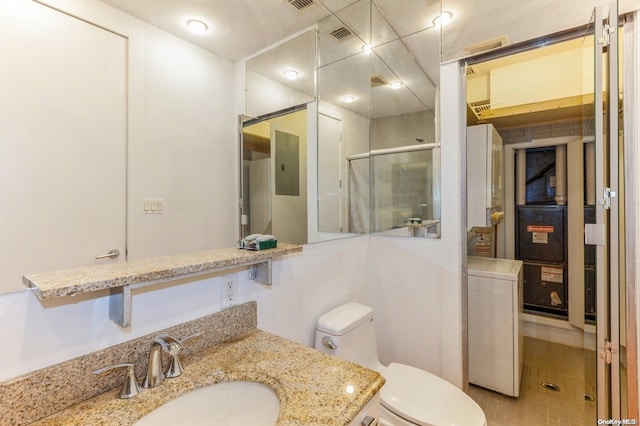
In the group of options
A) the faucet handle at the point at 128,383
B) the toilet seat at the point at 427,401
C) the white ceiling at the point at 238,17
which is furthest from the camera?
the toilet seat at the point at 427,401

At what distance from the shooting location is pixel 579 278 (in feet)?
8.64

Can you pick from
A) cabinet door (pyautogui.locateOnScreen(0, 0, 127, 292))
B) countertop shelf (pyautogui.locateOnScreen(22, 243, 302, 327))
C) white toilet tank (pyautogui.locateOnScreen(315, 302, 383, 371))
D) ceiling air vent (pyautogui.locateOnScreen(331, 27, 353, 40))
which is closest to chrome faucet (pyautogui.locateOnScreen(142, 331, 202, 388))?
countertop shelf (pyautogui.locateOnScreen(22, 243, 302, 327))

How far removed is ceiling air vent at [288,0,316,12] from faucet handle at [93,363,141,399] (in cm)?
173

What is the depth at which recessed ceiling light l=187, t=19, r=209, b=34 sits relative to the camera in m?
1.09

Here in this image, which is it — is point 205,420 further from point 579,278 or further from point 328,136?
point 579,278

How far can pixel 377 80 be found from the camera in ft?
7.78

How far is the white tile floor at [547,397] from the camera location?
1833mm

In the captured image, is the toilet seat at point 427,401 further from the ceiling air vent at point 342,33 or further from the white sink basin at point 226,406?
the ceiling air vent at point 342,33

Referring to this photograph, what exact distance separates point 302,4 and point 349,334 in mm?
1804

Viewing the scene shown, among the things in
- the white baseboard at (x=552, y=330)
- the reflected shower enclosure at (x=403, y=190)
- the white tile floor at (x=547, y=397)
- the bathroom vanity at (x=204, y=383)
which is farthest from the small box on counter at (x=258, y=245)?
the white baseboard at (x=552, y=330)

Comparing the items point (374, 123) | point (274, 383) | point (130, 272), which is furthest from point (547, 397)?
point (130, 272)

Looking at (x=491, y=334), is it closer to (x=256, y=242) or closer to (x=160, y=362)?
(x=256, y=242)

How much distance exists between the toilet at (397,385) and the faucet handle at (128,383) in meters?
0.90

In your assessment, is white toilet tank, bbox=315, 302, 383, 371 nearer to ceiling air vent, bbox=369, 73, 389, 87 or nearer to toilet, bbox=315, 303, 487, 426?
toilet, bbox=315, 303, 487, 426
